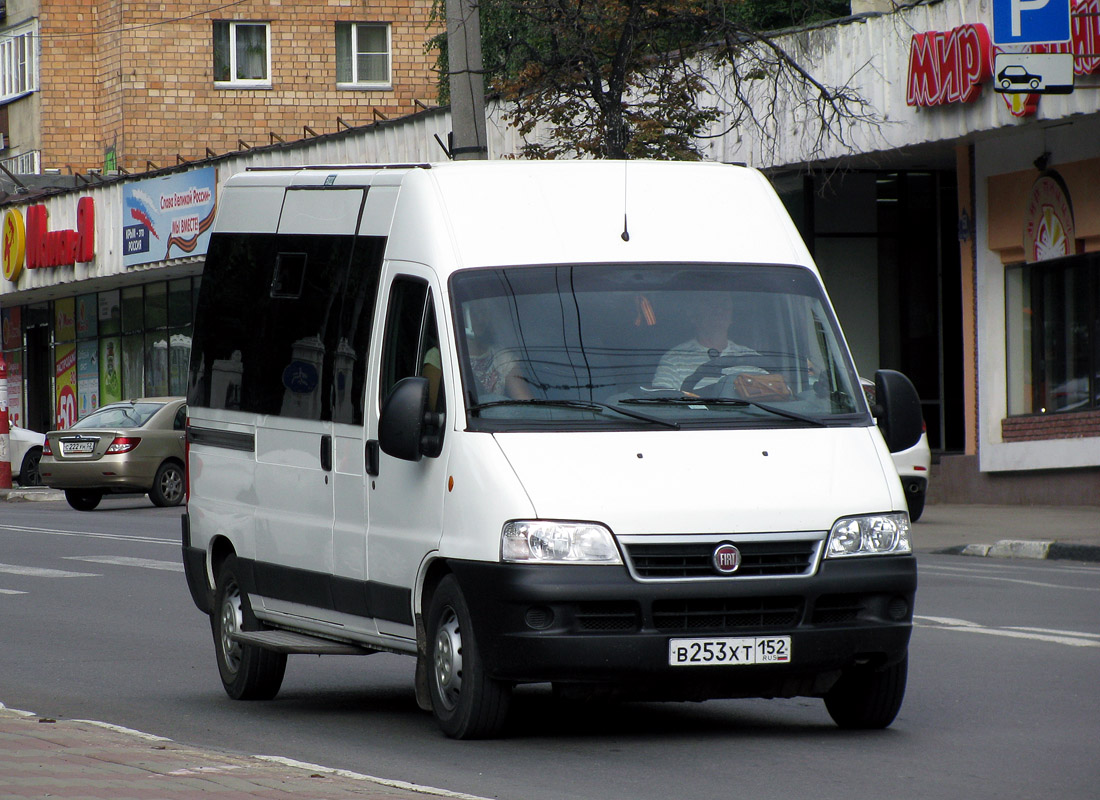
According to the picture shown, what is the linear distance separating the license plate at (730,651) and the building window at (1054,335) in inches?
654

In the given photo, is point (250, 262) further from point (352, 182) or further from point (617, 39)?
point (617, 39)

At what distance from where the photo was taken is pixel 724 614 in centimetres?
739

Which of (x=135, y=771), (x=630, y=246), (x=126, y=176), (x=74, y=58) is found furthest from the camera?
(x=74, y=58)

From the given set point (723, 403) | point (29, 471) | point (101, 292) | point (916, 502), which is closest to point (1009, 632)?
point (723, 403)

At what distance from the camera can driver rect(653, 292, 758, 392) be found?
795 cm

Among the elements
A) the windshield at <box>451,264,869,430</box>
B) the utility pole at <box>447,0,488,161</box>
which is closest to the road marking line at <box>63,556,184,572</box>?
the utility pole at <box>447,0,488,161</box>

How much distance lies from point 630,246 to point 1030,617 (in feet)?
17.1

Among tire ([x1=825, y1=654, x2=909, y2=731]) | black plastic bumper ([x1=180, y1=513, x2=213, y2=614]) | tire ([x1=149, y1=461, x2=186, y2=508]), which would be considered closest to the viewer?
tire ([x1=825, y1=654, x2=909, y2=731])

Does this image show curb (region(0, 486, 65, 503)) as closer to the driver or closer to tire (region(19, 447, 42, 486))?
tire (region(19, 447, 42, 486))

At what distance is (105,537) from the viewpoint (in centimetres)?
2159

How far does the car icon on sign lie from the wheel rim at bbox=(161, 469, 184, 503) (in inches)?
520

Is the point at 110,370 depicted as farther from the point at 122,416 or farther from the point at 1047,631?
the point at 1047,631

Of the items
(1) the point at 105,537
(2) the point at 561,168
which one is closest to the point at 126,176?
(1) the point at 105,537

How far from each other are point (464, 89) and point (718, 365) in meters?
10.6
